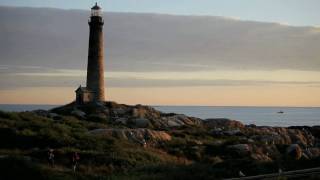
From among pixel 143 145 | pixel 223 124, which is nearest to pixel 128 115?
pixel 223 124

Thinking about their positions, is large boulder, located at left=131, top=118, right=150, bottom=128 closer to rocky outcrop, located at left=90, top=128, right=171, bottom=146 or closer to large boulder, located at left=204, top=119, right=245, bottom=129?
rocky outcrop, located at left=90, top=128, right=171, bottom=146

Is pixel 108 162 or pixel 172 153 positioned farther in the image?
pixel 172 153

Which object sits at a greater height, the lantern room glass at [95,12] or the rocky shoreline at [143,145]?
the lantern room glass at [95,12]

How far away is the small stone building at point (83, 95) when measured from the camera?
60.9 metres

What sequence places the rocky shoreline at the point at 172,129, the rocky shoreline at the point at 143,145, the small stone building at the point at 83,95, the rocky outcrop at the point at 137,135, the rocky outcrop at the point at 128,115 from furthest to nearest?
the small stone building at the point at 83,95
the rocky outcrop at the point at 128,115
the rocky shoreline at the point at 172,129
the rocky outcrop at the point at 137,135
the rocky shoreline at the point at 143,145

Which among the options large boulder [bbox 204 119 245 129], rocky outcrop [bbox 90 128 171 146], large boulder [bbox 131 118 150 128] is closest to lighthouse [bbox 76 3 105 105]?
large boulder [bbox 131 118 150 128]

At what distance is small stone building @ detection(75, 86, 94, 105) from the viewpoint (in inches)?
2399

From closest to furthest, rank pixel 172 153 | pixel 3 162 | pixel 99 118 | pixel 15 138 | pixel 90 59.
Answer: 1. pixel 3 162
2. pixel 15 138
3. pixel 172 153
4. pixel 99 118
5. pixel 90 59

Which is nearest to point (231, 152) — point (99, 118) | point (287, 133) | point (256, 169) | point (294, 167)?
point (294, 167)

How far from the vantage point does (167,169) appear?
23.1 meters

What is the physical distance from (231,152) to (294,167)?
12.7m

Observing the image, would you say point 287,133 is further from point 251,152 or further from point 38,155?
point 38,155

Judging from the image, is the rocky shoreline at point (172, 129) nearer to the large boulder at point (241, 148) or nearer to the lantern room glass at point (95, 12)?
the large boulder at point (241, 148)

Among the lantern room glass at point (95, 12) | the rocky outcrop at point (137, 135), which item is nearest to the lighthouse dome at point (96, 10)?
the lantern room glass at point (95, 12)
